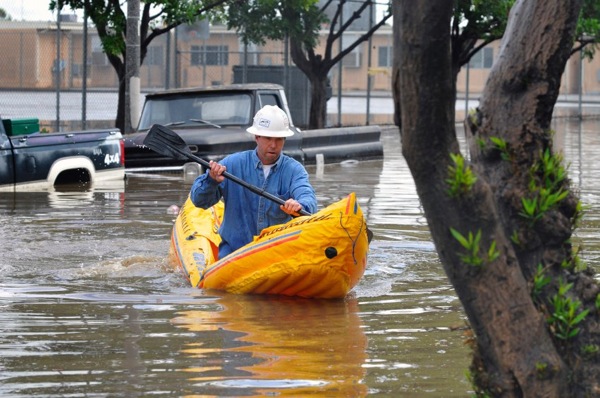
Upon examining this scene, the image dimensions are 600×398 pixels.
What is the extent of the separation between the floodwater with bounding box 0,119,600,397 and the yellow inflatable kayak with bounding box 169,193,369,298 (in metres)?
0.12

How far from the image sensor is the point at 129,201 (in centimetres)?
1623

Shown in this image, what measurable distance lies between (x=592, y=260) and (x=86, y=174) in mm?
8319

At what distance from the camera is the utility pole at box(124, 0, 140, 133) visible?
19.9 m

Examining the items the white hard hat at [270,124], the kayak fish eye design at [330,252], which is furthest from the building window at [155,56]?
the kayak fish eye design at [330,252]

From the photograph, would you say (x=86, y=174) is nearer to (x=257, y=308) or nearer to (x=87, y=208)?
(x=87, y=208)

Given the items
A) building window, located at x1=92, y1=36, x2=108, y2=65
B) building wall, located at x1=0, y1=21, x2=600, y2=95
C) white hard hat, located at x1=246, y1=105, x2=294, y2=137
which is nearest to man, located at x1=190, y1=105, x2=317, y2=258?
white hard hat, located at x1=246, y1=105, x2=294, y2=137

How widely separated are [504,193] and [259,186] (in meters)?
4.90

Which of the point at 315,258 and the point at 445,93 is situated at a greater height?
the point at 445,93

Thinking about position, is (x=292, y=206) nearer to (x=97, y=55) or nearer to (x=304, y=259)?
(x=304, y=259)

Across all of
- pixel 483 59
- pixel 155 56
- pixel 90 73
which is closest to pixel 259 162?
pixel 90 73

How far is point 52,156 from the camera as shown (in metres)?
16.4

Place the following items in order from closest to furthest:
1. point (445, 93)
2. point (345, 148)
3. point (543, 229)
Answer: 1. point (445, 93)
2. point (543, 229)
3. point (345, 148)

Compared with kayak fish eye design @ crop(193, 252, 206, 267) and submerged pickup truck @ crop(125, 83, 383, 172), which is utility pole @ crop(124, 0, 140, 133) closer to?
submerged pickup truck @ crop(125, 83, 383, 172)

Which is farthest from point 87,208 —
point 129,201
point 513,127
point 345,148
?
point 513,127
